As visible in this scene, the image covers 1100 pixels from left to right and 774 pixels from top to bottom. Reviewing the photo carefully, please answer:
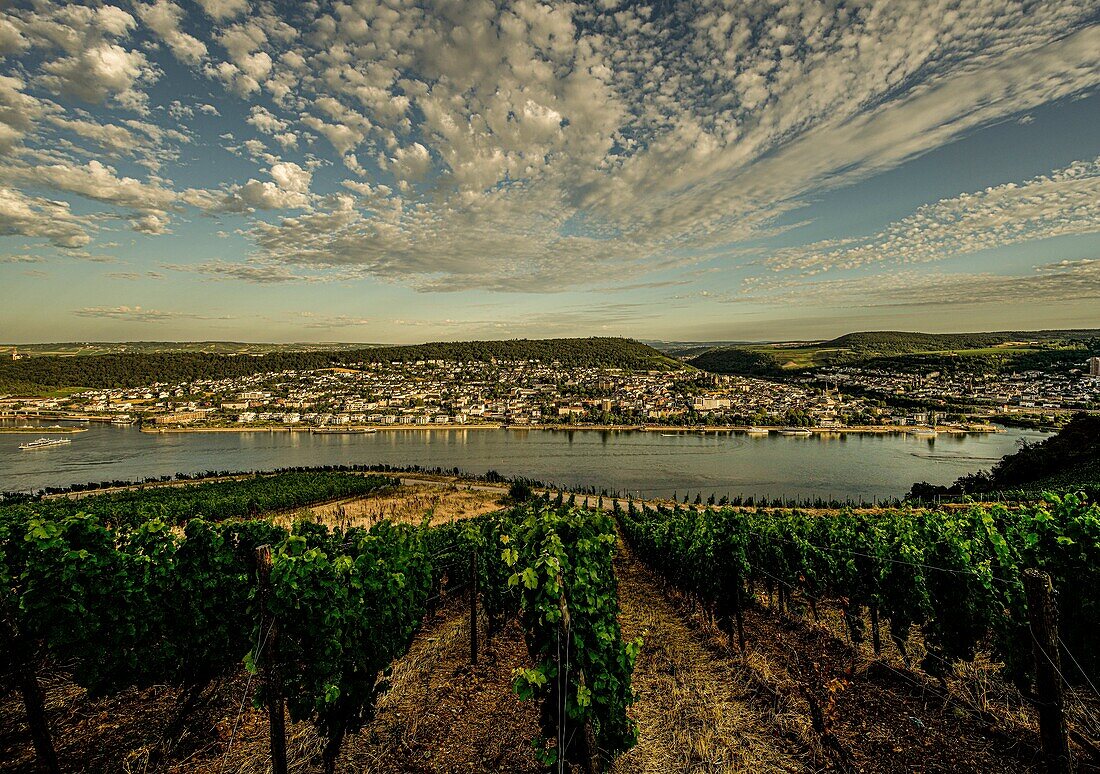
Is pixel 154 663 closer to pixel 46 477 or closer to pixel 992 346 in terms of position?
pixel 46 477

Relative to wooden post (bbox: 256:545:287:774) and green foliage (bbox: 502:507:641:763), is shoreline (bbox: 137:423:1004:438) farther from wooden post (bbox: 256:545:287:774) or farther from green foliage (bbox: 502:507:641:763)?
wooden post (bbox: 256:545:287:774)

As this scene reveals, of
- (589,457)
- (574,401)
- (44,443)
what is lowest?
(589,457)

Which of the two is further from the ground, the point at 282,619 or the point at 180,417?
the point at 282,619

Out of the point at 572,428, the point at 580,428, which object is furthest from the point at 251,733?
the point at 580,428

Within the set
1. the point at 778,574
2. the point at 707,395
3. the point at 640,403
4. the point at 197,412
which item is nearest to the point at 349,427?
the point at 197,412

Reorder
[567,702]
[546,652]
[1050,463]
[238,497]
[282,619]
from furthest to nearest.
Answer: [1050,463], [238,497], [282,619], [546,652], [567,702]

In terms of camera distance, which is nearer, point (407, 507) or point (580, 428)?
point (407, 507)

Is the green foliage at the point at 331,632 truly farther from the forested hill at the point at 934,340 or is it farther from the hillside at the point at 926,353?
the forested hill at the point at 934,340

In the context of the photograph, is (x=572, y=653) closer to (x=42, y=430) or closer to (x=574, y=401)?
(x=42, y=430)
